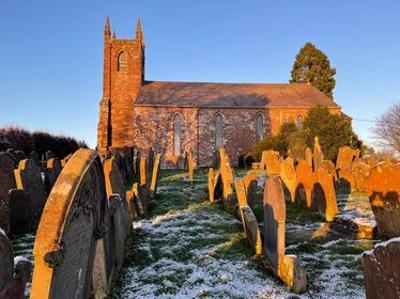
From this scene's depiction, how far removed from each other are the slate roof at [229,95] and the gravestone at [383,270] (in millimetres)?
29913

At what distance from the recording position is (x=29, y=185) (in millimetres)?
8695

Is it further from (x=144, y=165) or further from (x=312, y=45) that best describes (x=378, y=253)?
(x=312, y=45)

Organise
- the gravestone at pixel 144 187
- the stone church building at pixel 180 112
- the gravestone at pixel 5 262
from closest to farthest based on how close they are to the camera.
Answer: the gravestone at pixel 5 262, the gravestone at pixel 144 187, the stone church building at pixel 180 112

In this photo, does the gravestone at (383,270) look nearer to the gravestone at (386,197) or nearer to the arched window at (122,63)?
the gravestone at (386,197)

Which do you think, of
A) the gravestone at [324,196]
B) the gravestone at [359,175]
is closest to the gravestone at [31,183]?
the gravestone at [324,196]

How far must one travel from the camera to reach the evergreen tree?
142 ft

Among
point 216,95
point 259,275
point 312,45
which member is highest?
point 312,45

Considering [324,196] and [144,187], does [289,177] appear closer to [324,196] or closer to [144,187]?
[324,196]

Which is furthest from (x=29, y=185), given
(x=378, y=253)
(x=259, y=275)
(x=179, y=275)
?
(x=378, y=253)

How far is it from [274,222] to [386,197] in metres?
2.93

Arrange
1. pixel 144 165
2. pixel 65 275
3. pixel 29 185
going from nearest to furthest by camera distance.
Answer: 1. pixel 65 275
2. pixel 29 185
3. pixel 144 165

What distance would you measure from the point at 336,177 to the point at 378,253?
12.8 meters

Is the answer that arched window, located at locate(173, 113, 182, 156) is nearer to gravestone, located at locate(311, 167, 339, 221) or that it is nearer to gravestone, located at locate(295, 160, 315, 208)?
gravestone, located at locate(295, 160, 315, 208)

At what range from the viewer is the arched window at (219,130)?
33.1 metres
